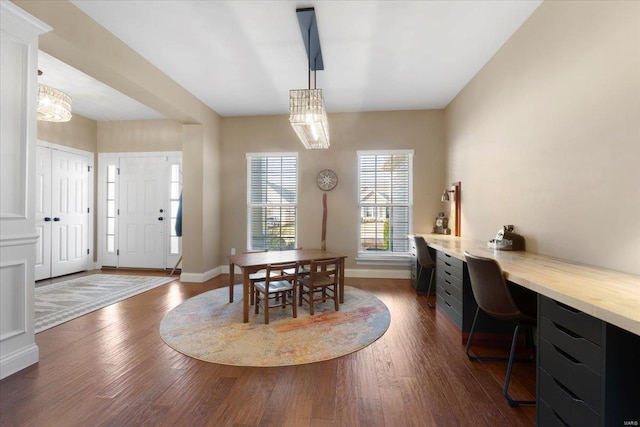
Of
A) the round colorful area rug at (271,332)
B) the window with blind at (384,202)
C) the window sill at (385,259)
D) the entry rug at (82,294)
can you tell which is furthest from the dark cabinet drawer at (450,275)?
the entry rug at (82,294)

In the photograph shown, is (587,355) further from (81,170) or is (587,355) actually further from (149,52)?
(81,170)

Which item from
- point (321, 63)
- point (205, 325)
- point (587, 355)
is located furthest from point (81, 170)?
point (587, 355)

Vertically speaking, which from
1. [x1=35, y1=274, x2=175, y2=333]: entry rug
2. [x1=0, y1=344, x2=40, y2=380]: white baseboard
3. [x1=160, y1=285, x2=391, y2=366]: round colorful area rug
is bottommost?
[x1=35, y1=274, x2=175, y2=333]: entry rug

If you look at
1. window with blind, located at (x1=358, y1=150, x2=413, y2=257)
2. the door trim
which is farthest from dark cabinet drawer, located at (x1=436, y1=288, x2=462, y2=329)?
the door trim

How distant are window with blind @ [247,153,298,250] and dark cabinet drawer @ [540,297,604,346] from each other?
4.17 metres

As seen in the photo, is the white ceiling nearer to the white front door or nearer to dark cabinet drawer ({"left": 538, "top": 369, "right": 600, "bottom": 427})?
the white front door

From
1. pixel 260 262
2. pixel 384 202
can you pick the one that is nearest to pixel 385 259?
pixel 384 202

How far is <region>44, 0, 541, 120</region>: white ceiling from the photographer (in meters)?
2.49

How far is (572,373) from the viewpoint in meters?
1.24

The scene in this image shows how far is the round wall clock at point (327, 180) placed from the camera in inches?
200

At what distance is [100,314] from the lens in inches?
128

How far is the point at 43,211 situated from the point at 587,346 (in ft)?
22.8

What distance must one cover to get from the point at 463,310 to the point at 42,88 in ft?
16.9

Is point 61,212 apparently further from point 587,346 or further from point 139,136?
point 587,346
